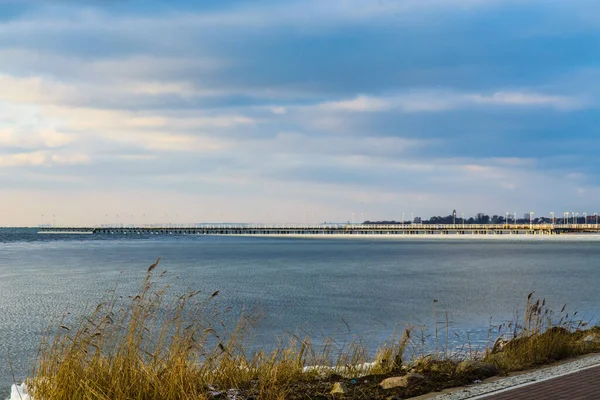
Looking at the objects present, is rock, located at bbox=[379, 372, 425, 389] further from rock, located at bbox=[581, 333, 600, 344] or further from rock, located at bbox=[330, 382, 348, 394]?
rock, located at bbox=[581, 333, 600, 344]

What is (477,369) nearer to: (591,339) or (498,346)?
(498,346)

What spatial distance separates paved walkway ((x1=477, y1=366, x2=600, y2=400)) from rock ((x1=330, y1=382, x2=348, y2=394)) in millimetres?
1965

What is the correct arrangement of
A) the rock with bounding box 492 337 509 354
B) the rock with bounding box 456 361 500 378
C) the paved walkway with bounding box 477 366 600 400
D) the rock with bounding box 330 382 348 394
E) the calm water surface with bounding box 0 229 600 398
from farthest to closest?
the calm water surface with bounding box 0 229 600 398, the rock with bounding box 492 337 509 354, the rock with bounding box 456 361 500 378, the rock with bounding box 330 382 348 394, the paved walkway with bounding box 477 366 600 400

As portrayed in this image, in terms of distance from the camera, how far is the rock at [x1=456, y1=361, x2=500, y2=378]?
1109cm

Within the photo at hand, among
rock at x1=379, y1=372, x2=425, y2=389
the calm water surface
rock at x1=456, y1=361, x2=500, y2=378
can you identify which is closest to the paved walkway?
rock at x1=456, y1=361, x2=500, y2=378

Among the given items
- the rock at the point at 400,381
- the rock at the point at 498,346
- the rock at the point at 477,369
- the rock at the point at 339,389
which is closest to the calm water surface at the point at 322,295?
the rock at the point at 498,346

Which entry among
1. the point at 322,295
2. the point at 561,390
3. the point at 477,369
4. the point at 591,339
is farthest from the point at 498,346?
the point at 322,295

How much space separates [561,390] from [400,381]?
2.24 metres

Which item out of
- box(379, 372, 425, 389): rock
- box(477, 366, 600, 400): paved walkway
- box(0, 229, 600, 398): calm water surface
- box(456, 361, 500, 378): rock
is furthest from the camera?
box(0, 229, 600, 398): calm water surface

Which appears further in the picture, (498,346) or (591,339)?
(498,346)

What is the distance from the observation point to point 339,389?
32.5 feet

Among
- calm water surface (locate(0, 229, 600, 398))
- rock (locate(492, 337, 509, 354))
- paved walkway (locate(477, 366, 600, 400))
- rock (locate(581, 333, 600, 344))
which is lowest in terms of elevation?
calm water surface (locate(0, 229, 600, 398))

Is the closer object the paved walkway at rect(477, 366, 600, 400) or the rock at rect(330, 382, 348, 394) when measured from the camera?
the paved walkway at rect(477, 366, 600, 400)

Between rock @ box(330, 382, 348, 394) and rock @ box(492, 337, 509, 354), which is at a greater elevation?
rock @ box(330, 382, 348, 394)
